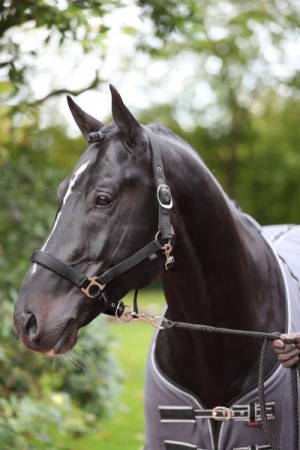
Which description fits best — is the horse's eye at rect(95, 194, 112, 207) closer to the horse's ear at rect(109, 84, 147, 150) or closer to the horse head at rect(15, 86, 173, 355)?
the horse head at rect(15, 86, 173, 355)

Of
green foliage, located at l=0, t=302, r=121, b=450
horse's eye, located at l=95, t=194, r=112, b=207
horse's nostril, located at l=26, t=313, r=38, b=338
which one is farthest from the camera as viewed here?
green foliage, located at l=0, t=302, r=121, b=450

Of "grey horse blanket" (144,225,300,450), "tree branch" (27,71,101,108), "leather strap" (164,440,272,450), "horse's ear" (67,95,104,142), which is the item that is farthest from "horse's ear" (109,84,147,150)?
"tree branch" (27,71,101,108)

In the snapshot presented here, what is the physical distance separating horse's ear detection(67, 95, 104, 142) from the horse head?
0.44 ft

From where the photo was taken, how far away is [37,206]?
228 inches

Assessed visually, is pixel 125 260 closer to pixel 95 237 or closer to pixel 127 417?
pixel 95 237

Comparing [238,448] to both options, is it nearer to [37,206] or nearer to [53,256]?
[53,256]

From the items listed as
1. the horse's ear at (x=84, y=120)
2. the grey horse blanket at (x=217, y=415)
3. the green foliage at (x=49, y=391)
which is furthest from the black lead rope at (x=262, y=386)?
the green foliage at (x=49, y=391)

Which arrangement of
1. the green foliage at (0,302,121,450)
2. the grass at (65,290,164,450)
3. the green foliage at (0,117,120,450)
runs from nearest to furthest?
the green foliage at (0,302,121,450), the green foliage at (0,117,120,450), the grass at (65,290,164,450)

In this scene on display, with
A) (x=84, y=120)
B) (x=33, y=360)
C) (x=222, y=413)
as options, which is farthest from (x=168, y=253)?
(x=33, y=360)

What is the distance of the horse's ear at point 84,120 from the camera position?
2.74m

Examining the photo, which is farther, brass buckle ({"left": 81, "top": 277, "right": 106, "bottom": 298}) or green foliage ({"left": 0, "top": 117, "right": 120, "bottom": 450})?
green foliage ({"left": 0, "top": 117, "right": 120, "bottom": 450})

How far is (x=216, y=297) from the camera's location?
111 inches

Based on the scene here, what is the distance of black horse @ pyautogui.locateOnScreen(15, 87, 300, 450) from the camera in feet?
7.97

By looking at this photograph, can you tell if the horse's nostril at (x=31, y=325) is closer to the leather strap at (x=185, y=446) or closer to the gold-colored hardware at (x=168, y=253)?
the gold-colored hardware at (x=168, y=253)
